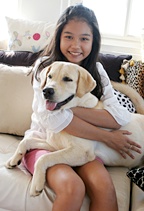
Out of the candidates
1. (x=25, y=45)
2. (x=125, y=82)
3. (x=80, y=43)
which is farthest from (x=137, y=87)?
(x=25, y=45)

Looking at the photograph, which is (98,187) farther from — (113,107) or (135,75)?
(135,75)

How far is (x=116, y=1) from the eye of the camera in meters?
2.60

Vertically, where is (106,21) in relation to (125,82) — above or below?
above

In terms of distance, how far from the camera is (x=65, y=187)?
1.12 m

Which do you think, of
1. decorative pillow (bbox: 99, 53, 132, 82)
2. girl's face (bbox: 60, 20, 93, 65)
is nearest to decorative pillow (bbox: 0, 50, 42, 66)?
decorative pillow (bbox: 99, 53, 132, 82)

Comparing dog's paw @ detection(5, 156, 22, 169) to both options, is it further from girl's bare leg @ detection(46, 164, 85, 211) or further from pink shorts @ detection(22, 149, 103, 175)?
girl's bare leg @ detection(46, 164, 85, 211)

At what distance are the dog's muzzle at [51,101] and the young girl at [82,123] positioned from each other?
0.07 meters

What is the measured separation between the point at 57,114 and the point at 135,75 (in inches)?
30.7

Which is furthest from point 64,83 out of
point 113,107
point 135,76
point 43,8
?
point 43,8

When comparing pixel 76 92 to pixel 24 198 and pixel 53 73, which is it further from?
pixel 24 198

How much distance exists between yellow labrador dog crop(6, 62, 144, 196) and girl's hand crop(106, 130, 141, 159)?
3cm

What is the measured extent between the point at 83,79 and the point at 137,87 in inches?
28.0

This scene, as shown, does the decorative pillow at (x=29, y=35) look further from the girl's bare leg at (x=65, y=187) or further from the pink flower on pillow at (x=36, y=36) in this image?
the girl's bare leg at (x=65, y=187)

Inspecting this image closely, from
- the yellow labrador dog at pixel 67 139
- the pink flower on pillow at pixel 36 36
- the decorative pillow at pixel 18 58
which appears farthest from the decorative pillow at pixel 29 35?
the yellow labrador dog at pixel 67 139
